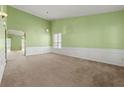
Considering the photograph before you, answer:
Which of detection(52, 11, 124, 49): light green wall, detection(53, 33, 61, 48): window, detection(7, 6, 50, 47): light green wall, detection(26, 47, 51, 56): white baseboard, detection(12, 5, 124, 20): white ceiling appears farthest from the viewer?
detection(53, 33, 61, 48): window

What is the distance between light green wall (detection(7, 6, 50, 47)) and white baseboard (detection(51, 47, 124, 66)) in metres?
2.06

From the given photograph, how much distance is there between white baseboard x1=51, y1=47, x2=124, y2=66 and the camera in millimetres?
4668

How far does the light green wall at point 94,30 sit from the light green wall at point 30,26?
3.63 ft

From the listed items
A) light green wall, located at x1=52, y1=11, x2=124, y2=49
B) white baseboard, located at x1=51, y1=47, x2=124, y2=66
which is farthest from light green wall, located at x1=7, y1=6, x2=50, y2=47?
white baseboard, located at x1=51, y1=47, x2=124, y2=66

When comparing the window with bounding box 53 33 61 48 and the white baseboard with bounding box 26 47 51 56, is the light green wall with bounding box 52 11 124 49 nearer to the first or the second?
the window with bounding box 53 33 61 48

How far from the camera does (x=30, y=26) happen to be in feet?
21.2

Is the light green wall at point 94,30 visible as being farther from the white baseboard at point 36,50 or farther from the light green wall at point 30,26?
the white baseboard at point 36,50

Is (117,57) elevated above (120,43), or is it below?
below

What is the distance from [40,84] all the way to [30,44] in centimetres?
446

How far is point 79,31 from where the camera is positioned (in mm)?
6301

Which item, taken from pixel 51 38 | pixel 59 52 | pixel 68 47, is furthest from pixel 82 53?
pixel 51 38

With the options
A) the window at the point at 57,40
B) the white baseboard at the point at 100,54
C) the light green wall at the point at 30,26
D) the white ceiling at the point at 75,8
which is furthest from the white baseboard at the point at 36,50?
the white ceiling at the point at 75,8

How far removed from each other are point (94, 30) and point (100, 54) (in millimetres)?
1333
